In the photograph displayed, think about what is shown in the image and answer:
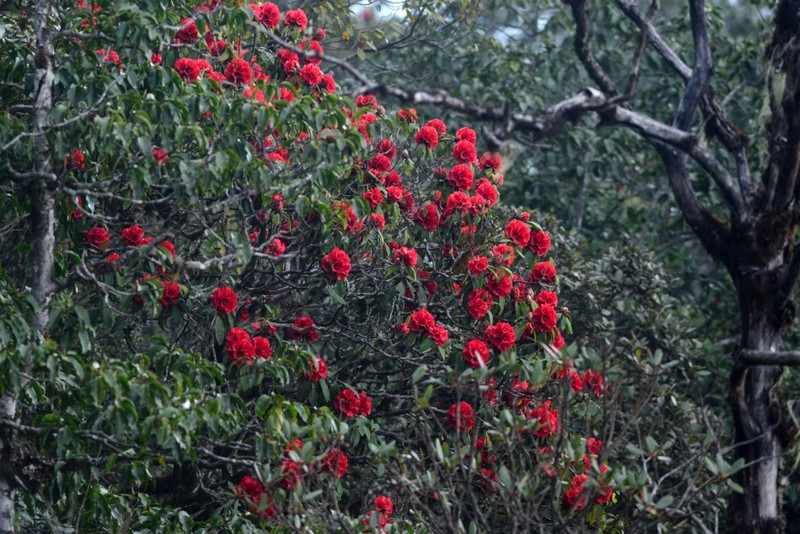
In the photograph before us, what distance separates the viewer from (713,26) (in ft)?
31.4

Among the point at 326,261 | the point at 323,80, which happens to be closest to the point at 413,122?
the point at 323,80

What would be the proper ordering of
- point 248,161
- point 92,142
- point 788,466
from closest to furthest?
1. point 92,142
2. point 248,161
3. point 788,466

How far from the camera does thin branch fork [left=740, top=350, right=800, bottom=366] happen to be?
5688mm

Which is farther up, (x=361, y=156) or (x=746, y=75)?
(x=746, y=75)

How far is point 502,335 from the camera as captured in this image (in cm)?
512

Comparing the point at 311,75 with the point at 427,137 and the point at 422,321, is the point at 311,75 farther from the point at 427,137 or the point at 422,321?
the point at 422,321

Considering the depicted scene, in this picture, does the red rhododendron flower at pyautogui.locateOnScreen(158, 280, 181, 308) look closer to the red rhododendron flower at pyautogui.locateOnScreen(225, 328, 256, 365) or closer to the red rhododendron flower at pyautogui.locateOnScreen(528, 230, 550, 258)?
the red rhododendron flower at pyautogui.locateOnScreen(225, 328, 256, 365)

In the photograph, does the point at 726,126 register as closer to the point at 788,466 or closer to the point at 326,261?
the point at 788,466

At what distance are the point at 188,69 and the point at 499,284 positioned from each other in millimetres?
1866

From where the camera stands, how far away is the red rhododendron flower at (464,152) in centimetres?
568

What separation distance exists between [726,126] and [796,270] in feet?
3.65

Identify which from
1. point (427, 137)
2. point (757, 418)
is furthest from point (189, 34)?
point (757, 418)

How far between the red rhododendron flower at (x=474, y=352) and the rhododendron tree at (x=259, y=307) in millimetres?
12

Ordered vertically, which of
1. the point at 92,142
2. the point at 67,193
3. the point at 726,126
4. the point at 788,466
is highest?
the point at 726,126
